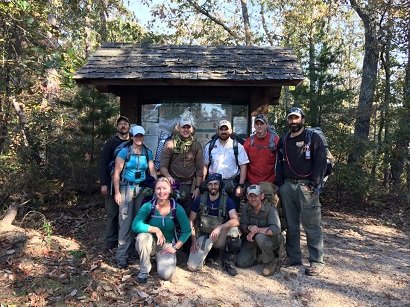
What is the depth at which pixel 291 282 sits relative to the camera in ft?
16.5

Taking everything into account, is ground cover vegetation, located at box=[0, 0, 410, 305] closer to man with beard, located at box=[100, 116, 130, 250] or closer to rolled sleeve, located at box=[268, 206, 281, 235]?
man with beard, located at box=[100, 116, 130, 250]

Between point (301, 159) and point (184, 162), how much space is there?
163cm

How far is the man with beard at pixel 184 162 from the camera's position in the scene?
5.56 meters

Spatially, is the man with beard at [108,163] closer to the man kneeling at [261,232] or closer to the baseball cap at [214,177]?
the baseball cap at [214,177]

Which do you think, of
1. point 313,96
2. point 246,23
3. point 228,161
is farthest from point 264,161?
point 246,23

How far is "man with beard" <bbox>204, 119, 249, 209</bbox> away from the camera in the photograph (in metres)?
5.56

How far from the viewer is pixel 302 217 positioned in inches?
208

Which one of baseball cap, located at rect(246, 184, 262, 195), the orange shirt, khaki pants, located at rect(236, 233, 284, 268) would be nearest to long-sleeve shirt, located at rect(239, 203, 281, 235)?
khaki pants, located at rect(236, 233, 284, 268)

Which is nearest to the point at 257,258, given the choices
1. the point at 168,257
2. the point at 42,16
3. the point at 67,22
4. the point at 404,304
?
the point at 168,257

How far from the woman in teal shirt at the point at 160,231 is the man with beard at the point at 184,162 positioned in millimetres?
440

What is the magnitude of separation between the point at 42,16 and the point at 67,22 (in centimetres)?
666

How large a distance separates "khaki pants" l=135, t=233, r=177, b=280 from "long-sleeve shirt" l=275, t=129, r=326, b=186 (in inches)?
73.8

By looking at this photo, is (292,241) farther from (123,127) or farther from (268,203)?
(123,127)

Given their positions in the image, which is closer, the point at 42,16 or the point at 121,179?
the point at 121,179
